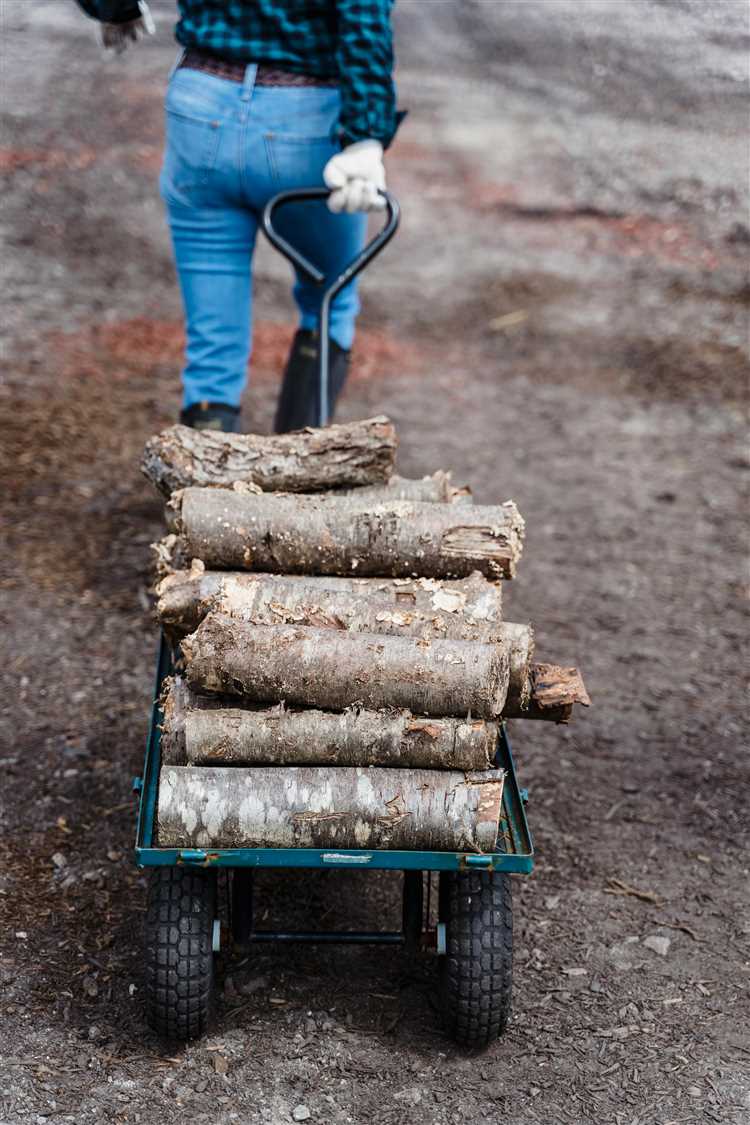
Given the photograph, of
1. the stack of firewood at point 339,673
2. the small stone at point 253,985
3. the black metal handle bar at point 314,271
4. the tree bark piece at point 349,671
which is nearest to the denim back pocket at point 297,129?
the black metal handle bar at point 314,271

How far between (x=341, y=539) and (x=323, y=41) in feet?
5.71

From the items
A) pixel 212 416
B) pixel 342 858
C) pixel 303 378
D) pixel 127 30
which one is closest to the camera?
pixel 342 858

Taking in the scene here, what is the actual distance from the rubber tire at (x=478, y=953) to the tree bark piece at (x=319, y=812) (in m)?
0.18

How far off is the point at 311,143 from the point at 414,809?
7.45 feet

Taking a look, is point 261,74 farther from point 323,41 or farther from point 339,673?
point 339,673

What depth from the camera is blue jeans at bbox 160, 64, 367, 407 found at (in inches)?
152

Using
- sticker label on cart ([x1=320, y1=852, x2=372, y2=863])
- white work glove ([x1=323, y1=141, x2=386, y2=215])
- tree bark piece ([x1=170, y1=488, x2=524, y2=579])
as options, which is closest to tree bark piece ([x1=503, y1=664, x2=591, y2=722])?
tree bark piece ([x1=170, y1=488, x2=524, y2=579])

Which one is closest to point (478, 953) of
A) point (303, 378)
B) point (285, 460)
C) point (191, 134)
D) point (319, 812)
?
point (319, 812)

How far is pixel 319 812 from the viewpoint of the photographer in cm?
251

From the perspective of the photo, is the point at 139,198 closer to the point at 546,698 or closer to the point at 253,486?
the point at 253,486

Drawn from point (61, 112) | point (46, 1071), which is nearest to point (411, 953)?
point (46, 1071)

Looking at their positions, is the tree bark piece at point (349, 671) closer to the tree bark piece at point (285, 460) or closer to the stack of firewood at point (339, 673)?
the stack of firewood at point (339, 673)

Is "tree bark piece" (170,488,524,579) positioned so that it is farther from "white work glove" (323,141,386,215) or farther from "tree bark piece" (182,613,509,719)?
"white work glove" (323,141,386,215)

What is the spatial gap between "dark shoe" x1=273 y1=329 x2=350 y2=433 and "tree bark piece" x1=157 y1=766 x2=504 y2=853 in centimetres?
215
